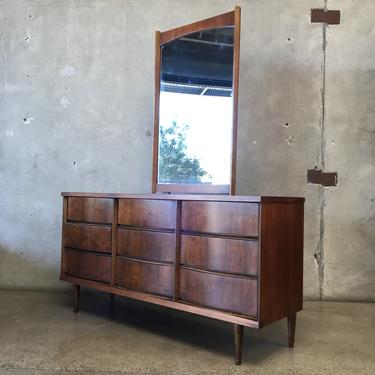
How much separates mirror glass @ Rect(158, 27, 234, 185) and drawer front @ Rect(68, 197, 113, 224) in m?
0.40

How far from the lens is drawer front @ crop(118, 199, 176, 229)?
2141mm

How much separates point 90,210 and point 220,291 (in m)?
1.07

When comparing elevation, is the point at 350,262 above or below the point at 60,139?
below

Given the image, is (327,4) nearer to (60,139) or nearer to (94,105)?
(94,105)

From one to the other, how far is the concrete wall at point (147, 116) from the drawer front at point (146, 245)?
911 millimetres

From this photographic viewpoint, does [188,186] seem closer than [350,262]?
Yes

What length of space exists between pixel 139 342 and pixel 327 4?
112 inches

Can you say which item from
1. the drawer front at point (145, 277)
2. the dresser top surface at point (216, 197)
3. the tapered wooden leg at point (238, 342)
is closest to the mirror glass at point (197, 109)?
the dresser top surface at point (216, 197)

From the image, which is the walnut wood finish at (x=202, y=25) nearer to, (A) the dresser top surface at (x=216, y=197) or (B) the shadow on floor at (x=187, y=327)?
(A) the dresser top surface at (x=216, y=197)

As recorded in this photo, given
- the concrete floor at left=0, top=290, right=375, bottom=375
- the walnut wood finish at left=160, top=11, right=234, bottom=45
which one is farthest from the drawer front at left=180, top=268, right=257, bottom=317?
the walnut wood finish at left=160, top=11, right=234, bottom=45

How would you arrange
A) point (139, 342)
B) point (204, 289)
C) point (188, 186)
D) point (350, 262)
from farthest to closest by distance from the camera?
point (350, 262)
point (188, 186)
point (139, 342)
point (204, 289)

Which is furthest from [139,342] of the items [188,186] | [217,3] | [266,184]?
[217,3]

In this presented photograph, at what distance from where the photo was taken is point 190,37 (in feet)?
8.27

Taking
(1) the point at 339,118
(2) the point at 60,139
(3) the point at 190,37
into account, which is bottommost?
(2) the point at 60,139
